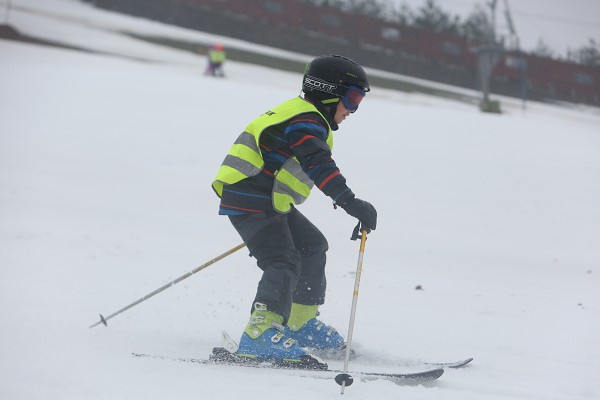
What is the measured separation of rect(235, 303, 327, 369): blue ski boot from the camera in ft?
12.0

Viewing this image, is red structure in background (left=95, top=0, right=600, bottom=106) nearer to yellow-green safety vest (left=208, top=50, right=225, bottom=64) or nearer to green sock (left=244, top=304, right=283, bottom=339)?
yellow-green safety vest (left=208, top=50, right=225, bottom=64)

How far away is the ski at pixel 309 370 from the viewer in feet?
11.3

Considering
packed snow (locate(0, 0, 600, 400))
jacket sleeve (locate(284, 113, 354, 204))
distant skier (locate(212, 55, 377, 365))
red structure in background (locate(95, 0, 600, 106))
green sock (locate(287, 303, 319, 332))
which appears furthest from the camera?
red structure in background (locate(95, 0, 600, 106))

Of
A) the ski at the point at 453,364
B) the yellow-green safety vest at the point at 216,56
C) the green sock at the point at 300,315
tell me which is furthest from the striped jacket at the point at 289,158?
the yellow-green safety vest at the point at 216,56

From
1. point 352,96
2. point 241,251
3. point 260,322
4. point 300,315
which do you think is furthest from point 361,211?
point 241,251

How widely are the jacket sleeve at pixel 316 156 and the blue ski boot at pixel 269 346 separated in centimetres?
75

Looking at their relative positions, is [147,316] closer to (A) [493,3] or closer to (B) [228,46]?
(A) [493,3]

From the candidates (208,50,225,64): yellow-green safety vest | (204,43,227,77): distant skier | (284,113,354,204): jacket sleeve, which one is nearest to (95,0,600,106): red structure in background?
(204,43,227,77): distant skier

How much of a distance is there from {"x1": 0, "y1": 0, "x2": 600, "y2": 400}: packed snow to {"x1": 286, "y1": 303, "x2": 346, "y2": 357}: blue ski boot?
157 millimetres

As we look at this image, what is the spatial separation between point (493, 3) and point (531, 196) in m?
15.3

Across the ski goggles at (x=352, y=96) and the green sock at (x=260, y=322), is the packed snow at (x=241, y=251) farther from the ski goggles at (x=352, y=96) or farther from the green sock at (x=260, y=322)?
the ski goggles at (x=352, y=96)

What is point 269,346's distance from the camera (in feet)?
12.0

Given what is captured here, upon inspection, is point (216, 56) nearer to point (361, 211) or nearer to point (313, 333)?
point (313, 333)

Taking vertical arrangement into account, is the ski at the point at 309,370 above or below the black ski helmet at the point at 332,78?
below
